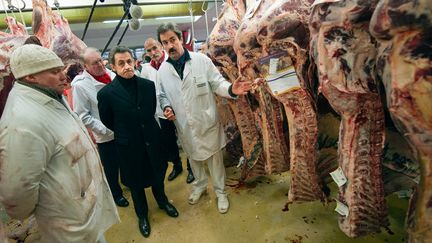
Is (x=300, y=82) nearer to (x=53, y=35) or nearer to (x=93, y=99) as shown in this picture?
(x=93, y=99)

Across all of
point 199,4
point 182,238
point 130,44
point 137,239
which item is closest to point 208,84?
point 182,238

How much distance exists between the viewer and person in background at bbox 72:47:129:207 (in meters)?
2.35

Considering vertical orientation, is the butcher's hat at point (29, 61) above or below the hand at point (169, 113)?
above

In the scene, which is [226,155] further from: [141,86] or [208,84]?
[141,86]

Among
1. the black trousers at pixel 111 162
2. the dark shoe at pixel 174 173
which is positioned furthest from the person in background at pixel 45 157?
the dark shoe at pixel 174 173

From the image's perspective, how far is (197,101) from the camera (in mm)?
2238

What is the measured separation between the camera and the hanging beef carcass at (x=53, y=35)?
2650 mm

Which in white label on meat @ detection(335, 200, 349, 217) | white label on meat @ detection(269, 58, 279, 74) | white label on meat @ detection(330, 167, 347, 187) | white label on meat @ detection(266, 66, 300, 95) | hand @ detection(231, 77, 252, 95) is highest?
white label on meat @ detection(269, 58, 279, 74)

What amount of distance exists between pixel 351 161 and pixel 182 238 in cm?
146

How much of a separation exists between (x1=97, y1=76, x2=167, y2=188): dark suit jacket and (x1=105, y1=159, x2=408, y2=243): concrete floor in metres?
0.45

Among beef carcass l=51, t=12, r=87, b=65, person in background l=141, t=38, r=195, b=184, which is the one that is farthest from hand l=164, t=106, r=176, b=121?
beef carcass l=51, t=12, r=87, b=65

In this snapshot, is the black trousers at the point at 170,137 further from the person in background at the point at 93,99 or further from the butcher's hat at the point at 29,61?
the butcher's hat at the point at 29,61

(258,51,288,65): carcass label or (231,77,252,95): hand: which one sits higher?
(258,51,288,65): carcass label

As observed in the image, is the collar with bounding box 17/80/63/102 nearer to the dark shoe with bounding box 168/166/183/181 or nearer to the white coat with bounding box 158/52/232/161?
the white coat with bounding box 158/52/232/161
